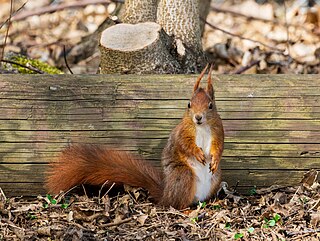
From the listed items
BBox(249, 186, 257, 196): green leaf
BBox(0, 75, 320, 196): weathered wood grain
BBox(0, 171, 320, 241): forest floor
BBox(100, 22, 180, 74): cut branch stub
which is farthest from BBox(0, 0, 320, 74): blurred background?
BBox(0, 171, 320, 241): forest floor

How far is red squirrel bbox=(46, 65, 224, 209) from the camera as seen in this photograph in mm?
3619

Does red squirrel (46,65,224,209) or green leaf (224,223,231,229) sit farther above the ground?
red squirrel (46,65,224,209)

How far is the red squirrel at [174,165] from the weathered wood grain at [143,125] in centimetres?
19

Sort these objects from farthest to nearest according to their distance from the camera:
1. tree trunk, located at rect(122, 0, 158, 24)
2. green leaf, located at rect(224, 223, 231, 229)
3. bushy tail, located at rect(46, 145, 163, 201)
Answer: tree trunk, located at rect(122, 0, 158, 24) < bushy tail, located at rect(46, 145, 163, 201) < green leaf, located at rect(224, 223, 231, 229)

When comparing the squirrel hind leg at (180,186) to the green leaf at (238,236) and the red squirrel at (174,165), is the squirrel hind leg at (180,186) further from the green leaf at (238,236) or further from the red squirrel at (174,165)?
the green leaf at (238,236)

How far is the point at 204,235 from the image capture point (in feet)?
11.5

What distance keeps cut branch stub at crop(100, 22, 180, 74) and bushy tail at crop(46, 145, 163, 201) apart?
0.93m

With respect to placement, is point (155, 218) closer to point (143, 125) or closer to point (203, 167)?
point (203, 167)

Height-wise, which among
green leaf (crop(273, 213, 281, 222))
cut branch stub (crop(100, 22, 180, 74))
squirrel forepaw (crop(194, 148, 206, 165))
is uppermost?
cut branch stub (crop(100, 22, 180, 74))

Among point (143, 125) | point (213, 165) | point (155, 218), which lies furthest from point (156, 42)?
point (155, 218)

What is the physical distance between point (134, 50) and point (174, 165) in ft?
3.66

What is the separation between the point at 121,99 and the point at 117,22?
1226mm

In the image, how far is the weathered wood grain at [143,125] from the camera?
159 inches

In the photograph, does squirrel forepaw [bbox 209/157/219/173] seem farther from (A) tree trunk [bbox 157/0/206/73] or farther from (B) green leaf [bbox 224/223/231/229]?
(A) tree trunk [bbox 157/0/206/73]
